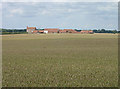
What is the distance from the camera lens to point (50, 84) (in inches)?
470

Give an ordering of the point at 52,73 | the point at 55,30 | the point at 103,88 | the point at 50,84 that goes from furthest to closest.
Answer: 1. the point at 55,30
2. the point at 52,73
3. the point at 50,84
4. the point at 103,88

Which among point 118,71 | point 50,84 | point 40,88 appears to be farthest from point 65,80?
point 118,71

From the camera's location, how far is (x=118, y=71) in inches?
616

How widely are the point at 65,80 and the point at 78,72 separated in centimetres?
265

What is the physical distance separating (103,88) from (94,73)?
12.4 ft

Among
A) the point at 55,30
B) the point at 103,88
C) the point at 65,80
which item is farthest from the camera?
the point at 55,30

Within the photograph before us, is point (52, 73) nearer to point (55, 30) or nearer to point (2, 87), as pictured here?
point (2, 87)

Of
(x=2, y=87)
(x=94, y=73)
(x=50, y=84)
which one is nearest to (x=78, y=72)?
(x=94, y=73)

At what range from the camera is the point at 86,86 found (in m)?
11.5

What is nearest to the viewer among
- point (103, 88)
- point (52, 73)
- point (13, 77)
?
point (103, 88)

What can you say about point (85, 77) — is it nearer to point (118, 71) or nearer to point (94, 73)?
point (94, 73)

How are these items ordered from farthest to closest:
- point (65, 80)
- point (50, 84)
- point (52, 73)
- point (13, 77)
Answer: point (52, 73)
point (13, 77)
point (65, 80)
point (50, 84)

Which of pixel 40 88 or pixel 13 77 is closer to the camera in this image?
pixel 40 88

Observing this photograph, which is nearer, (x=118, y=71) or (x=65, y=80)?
(x=65, y=80)
